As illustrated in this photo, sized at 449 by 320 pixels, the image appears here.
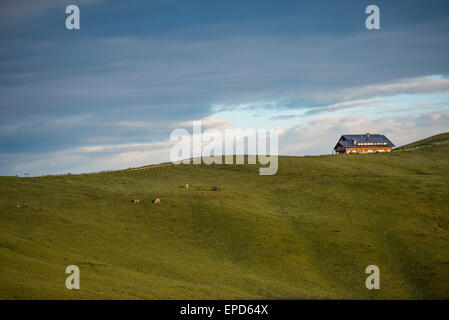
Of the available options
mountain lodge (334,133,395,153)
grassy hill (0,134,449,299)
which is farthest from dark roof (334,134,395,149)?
grassy hill (0,134,449,299)

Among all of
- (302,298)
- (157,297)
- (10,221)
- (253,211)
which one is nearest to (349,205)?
(253,211)

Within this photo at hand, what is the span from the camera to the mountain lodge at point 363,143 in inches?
A: 5408

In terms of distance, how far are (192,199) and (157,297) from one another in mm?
28707

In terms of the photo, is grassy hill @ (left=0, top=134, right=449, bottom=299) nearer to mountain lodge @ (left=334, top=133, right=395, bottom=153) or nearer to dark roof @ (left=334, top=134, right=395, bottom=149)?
mountain lodge @ (left=334, top=133, right=395, bottom=153)

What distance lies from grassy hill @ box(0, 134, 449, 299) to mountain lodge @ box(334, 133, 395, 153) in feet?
208

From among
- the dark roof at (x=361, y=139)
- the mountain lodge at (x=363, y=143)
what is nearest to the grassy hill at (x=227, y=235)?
the mountain lodge at (x=363, y=143)

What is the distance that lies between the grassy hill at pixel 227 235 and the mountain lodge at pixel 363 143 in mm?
63523

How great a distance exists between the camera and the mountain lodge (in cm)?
13738

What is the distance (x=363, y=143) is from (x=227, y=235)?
9996 cm

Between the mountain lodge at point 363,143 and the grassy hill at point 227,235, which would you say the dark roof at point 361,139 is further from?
the grassy hill at point 227,235

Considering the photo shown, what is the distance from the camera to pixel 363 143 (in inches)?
5472
